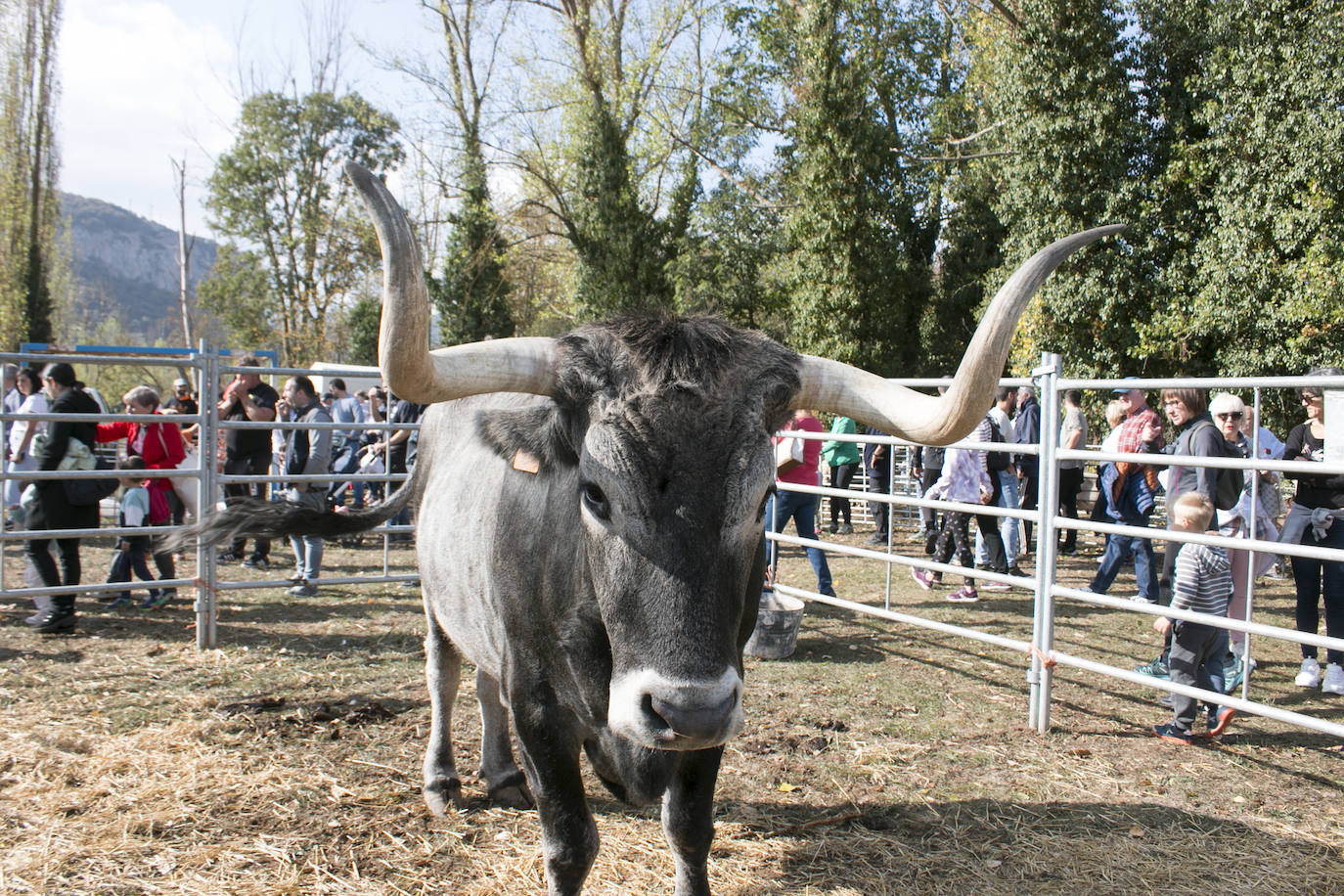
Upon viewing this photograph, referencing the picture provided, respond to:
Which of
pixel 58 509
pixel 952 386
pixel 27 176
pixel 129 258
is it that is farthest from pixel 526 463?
pixel 129 258

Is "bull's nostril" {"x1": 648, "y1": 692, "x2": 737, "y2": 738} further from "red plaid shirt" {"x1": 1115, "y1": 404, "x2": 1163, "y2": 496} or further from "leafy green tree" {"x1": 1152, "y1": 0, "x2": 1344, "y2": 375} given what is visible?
"leafy green tree" {"x1": 1152, "y1": 0, "x2": 1344, "y2": 375}

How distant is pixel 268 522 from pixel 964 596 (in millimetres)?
6459

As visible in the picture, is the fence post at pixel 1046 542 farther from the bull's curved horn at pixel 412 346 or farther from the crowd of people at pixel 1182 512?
the bull's curved horn at pixel 412 346

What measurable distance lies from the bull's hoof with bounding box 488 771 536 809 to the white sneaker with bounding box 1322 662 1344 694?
5.08 meters

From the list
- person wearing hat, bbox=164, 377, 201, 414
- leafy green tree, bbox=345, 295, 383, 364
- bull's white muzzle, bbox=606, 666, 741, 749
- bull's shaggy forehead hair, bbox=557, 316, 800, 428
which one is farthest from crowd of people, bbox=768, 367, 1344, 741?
leafy green tree, bbox=345, 295, 383, 364

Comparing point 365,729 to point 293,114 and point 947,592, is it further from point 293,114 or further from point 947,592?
point 293,114

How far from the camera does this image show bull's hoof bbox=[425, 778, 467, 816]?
3859 millimetres

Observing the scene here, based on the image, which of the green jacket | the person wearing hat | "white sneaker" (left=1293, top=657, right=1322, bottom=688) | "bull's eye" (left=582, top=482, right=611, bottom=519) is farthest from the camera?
the green jacket

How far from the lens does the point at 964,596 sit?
8.16 m

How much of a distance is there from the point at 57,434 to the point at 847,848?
6481 mm

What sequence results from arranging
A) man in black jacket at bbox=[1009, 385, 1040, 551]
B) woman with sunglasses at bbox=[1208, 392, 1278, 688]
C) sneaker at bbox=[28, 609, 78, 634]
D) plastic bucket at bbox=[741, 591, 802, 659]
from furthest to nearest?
man in black jacket at bbox=[1009, 385, 1040, 551] < sneaker at bbox=[28, 609, 78, 634] < plastic bucket at bbox=[741, 591, 802, 659] < woman with sunglasses at bbox=[1208, 392, 1278, 688]

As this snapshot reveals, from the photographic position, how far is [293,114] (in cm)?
3903

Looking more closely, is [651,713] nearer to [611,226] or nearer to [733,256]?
[611,226]

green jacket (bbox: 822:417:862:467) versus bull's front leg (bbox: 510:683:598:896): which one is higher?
green jacket (bbox: 822:417:862:467)
